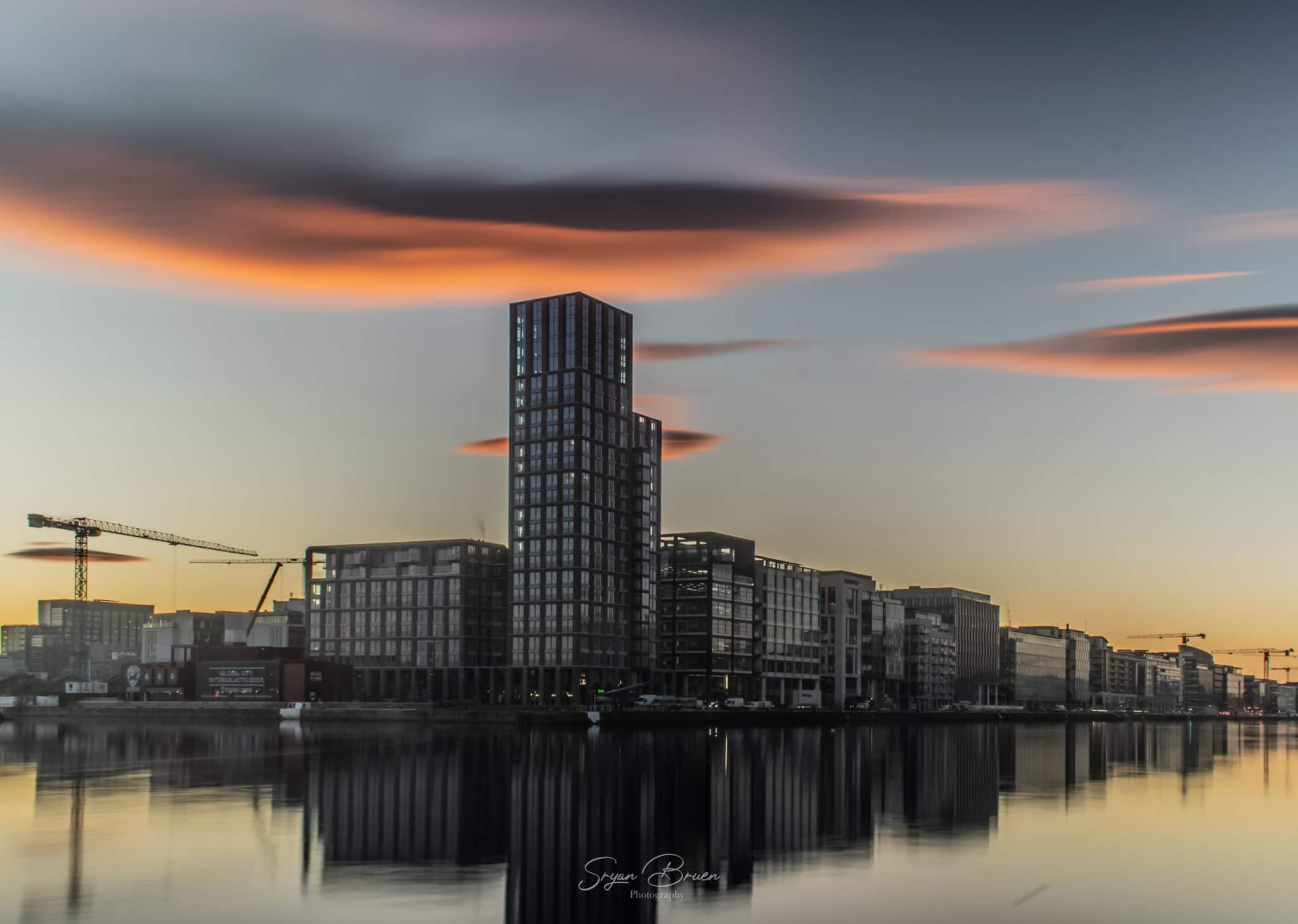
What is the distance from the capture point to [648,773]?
259 ft

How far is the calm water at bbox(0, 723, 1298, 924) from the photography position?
34.7 meters

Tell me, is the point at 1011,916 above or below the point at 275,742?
above

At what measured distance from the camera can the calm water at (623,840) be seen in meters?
34.7

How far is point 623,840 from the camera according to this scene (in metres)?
45.9

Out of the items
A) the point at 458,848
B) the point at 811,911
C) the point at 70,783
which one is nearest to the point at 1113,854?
the point at 811,911

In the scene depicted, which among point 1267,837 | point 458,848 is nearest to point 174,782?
point 458,848

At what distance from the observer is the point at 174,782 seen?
234ft

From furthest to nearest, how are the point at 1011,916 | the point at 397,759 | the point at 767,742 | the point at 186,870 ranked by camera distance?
the point at 767,742
the point at 397,759
the point at 186,870
the point at 1011,916

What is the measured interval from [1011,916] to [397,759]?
63546mm

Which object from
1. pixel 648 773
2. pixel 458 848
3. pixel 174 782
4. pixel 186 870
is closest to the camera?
pixel 186 870

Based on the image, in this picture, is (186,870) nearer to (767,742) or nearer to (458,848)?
(458,848)

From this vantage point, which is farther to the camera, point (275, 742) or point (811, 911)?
point (275, 742)

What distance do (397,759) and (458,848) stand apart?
49.3m

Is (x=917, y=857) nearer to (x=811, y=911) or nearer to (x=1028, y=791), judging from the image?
(x=811, y=911)
